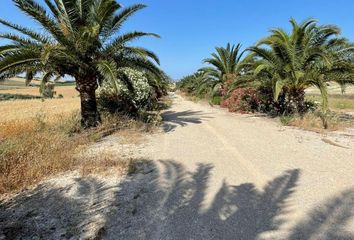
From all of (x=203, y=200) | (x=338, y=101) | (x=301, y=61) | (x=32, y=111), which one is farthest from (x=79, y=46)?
(x=338, y=101)

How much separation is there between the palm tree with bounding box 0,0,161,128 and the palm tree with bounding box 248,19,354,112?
523cm

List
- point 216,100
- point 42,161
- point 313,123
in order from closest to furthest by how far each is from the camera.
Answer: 1. point 42,161
2. point 313,123
3. point 216,100

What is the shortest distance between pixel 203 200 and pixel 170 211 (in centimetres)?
59

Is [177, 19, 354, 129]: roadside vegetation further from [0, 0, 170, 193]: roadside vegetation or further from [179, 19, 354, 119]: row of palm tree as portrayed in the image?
[0, 0, 170, 193]: roadside vegetation

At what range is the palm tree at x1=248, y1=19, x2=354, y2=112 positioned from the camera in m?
11.2

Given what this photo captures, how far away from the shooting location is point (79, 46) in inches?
361

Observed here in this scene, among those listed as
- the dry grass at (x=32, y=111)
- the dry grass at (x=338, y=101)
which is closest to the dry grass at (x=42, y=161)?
the dry grass at (x=32, y=111)

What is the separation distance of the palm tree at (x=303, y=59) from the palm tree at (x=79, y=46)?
5.23 meters

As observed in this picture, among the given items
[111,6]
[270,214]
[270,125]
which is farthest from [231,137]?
[111,6]

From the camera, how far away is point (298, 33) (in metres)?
11.6

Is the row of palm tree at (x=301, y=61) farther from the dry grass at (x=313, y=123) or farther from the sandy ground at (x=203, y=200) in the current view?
the sandy ground at (x=203, y=200)

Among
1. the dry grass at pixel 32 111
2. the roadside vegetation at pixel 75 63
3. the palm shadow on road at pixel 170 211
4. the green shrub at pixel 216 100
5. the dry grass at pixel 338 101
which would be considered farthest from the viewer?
the green shrub at pixel 216 100

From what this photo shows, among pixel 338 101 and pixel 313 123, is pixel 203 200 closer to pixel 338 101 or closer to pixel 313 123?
pixel 313 123

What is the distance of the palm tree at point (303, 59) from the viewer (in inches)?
439
